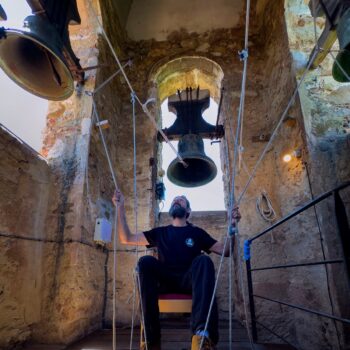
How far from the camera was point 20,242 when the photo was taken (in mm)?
1510

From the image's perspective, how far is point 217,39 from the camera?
3070 mm

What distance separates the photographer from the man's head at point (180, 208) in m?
1.65

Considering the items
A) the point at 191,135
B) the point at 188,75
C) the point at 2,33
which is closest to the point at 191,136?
the point at 191,135

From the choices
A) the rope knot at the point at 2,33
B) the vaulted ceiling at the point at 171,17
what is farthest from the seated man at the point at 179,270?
the vaulted ceiling at the point at 171,17

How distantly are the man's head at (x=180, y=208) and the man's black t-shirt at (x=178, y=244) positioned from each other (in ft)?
0.25

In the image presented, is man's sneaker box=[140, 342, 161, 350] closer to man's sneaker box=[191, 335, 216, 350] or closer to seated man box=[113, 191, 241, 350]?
seated man box=[113, 191, 241, 350]

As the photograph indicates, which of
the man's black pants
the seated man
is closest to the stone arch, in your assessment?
the seated man

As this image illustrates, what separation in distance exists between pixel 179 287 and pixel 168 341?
0.54 m

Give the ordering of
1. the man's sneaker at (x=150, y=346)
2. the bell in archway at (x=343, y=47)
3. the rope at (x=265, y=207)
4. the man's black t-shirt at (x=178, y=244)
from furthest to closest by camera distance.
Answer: the rope at (x=265, y=207) < the man's black t-shirt at (x=178, y=244) < the bell in archway at (x=343, y=47) < the man's sneaker at (x=150, y=346)

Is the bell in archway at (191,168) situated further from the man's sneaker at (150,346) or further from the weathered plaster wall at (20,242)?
the man's sneaker at (150,346)

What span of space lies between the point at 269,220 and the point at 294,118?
2.72 feet

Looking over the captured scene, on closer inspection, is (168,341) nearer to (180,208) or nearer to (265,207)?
(180,208)

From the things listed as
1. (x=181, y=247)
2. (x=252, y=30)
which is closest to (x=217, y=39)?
(x=252, y=30)

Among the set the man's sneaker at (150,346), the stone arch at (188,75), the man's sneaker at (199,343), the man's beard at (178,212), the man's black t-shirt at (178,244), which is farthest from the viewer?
the stone arch at (188,75)
